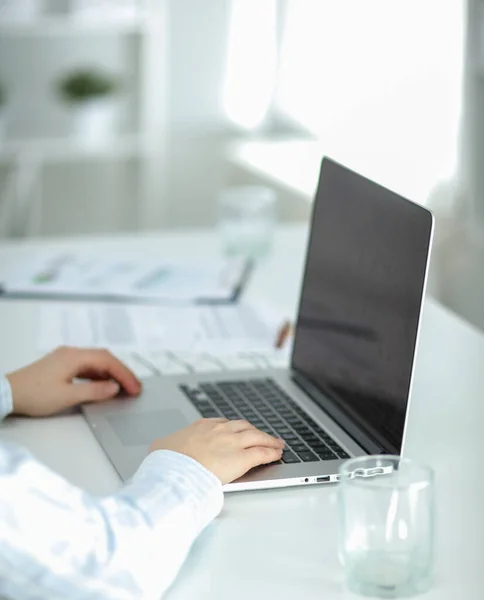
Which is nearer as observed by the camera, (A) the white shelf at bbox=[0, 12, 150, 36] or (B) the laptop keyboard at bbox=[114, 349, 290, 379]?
(B) the laptop keyboard at bbox=[114, 349, 290, 379]

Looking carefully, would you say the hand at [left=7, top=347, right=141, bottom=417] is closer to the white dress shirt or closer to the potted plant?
the white dress shirt

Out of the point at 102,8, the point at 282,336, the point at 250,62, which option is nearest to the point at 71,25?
the point at 102,8

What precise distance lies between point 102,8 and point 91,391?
8.70 feet

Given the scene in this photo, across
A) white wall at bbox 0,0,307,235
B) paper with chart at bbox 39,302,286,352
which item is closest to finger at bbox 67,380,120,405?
paper with chart at bbox 39,302,286,352

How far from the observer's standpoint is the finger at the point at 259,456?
104cm

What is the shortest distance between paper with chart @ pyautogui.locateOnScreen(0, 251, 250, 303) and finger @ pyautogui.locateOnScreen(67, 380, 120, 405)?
475 millimetres

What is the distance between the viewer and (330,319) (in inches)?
53.1

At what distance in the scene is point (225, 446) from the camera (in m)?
1.04

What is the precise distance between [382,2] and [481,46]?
1.88 feet

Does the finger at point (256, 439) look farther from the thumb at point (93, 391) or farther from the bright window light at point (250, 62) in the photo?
the bright window light at point (250, 62)

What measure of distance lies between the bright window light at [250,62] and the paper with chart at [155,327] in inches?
96.0

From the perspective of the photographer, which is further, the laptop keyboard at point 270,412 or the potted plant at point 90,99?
the potted plant at point 90,99

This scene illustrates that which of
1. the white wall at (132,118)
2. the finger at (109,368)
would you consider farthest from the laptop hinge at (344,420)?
the white wall at (132,118)

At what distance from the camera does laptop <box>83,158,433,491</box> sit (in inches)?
43.6
